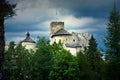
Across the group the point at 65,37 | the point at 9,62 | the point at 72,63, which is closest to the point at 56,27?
the point at 65,37

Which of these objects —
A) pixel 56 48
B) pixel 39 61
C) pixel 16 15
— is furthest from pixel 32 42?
pixel 16 15

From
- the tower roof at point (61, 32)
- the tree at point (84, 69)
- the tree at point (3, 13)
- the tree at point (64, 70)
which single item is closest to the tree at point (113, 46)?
the tree at point (84, 69)

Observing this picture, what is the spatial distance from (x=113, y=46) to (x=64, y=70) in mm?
22321

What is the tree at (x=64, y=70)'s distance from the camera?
2603 inches

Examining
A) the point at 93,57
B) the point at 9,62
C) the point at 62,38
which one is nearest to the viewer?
the point at 93,57

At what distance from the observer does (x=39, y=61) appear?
71312 mm

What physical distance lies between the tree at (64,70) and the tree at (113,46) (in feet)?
69.2

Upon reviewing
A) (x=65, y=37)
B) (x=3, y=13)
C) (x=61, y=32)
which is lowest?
(x=3, y=13)

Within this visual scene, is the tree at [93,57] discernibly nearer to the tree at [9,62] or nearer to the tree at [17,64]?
the tree at [17,64]

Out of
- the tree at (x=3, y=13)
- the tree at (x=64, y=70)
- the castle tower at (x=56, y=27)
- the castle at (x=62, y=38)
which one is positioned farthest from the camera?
the castle tower at (x=56, y=27)

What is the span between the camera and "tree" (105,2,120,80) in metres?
43.8

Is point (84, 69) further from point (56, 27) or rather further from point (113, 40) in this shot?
point (56, 27)

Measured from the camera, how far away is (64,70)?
2611 inches

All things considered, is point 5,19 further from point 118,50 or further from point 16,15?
point 118,50
